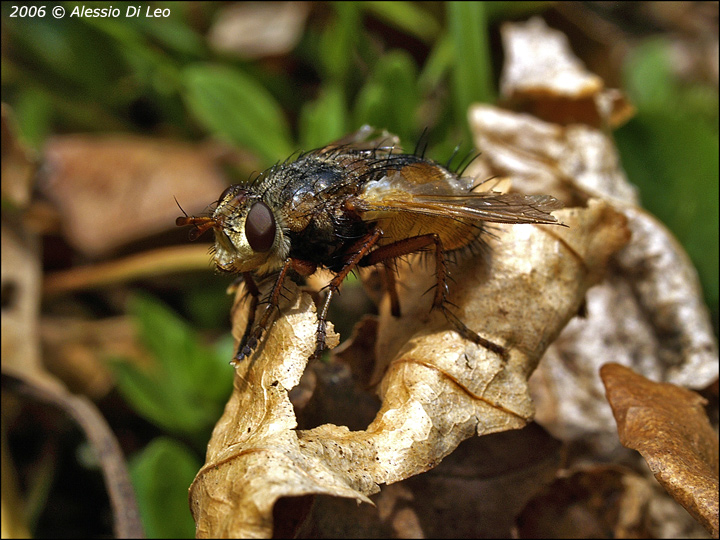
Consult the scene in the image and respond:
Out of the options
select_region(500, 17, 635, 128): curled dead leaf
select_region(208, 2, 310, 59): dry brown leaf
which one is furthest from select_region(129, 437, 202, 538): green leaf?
select_region(208, 2, 310, 59): dry brown leaf

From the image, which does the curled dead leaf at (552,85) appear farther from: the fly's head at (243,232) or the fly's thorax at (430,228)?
the fly's head at (243,232)

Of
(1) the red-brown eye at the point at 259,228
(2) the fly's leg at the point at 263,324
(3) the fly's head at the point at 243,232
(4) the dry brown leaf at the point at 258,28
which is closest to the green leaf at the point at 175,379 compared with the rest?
(2) the fly's leg at the point at 263,324

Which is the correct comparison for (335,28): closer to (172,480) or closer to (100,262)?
(100,262)

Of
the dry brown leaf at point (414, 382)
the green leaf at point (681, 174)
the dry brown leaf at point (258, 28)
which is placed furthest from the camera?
the dry brown leaf at point (258, 28)

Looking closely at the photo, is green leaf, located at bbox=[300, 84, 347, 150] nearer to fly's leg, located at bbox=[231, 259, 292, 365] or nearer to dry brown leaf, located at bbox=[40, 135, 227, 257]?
dry brown leaf, located at bbox=[40, 135, 227, 257]

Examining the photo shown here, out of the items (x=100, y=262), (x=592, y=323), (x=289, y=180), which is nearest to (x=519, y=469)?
(x=592, y=323)

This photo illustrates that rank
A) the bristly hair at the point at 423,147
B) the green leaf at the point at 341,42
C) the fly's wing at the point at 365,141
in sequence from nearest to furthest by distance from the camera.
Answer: the bristly hair at the point at 423,147
the fly's wing at the point at 365,141
the green leaf at the point at 341,42
